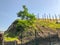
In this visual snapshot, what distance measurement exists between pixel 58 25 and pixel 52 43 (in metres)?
19.1

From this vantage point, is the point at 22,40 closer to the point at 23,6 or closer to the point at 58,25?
the point at 23,6

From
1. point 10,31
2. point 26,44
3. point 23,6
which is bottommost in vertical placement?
point 26,44

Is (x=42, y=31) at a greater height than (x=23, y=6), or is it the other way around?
(x=23, y=6)

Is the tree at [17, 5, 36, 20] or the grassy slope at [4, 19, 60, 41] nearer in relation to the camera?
the tree at [17, 5, 36, 20]

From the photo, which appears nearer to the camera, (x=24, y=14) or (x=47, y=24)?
(x=24, y=14)

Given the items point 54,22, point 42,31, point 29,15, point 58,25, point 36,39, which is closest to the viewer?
point 29,15

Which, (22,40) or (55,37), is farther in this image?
(22,40)

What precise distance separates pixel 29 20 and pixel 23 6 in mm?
3896

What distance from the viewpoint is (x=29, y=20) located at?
49.0 metres

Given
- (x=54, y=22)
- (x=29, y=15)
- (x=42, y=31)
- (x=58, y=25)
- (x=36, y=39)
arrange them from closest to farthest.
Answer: (x=29, y=15), (x=36, y=39), (x=42, y=31), (x=58, y=25), (x=54, y=22)

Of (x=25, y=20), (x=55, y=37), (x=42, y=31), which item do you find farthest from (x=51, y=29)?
(x=25, y=20)

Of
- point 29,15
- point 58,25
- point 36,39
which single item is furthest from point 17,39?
point 58,25

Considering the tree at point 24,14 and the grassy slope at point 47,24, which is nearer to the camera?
the tree at point 24,14

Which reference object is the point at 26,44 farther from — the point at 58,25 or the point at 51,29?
the point at 58,25
